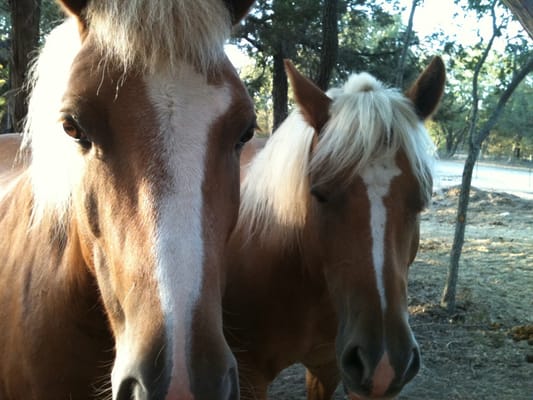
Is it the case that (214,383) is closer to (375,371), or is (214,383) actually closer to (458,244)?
(375,371)

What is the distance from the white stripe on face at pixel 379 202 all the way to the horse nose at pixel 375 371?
0.71ft

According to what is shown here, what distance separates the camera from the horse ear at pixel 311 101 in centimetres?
269

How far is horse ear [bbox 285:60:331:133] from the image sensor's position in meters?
2.69

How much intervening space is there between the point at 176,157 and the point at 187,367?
1.83 feet

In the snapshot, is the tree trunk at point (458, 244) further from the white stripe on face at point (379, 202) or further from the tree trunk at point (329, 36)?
the white stripe on face at point (379, 202)

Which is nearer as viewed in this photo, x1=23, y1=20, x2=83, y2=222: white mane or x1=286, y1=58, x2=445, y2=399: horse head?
x1=23, y1=20, x2=83, y2=222: white mane

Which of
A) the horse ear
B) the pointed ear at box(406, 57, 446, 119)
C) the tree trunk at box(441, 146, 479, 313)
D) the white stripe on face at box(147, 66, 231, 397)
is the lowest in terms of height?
the tree trunk at box(441, 146, 479, 313)

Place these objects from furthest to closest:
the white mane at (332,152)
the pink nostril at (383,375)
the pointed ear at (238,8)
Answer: the white mane at (332,152)
the pink nostril at (383,375)
the pointed ear at (238,8)

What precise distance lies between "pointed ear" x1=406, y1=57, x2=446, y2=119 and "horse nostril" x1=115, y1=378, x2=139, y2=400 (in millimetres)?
2136

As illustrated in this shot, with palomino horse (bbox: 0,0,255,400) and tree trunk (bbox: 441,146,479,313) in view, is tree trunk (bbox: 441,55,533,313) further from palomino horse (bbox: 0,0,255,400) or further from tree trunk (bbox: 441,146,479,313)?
palomino horse (bbox: 0,0,255,400)

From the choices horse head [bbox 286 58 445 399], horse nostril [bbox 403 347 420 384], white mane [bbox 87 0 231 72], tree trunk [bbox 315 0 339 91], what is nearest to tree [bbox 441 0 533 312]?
tree trunk [bbox 315 0 339 91]

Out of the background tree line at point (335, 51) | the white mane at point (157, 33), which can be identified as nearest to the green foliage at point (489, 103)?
the background tree line at point (335, 51)

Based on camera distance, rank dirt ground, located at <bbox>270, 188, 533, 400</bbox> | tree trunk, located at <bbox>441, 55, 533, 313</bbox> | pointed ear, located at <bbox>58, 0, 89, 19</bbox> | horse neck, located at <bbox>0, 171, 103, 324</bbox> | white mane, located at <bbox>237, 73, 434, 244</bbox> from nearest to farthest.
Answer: pointed ear, located at <bbox>58, 0, 89, 19</bbox>
horse neck, located at <bbox>0, 171, 103, 324</bbox>
white mane, located at <bbox>237, 73, 434, 244</bbox>
dirt ground, located at <bbox>270, 188, 533, 400</bbox>
tree trunk, located at <bbox>441, 55, 533, 313</bbox>

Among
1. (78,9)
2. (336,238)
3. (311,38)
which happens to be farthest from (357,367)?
(311,38)
